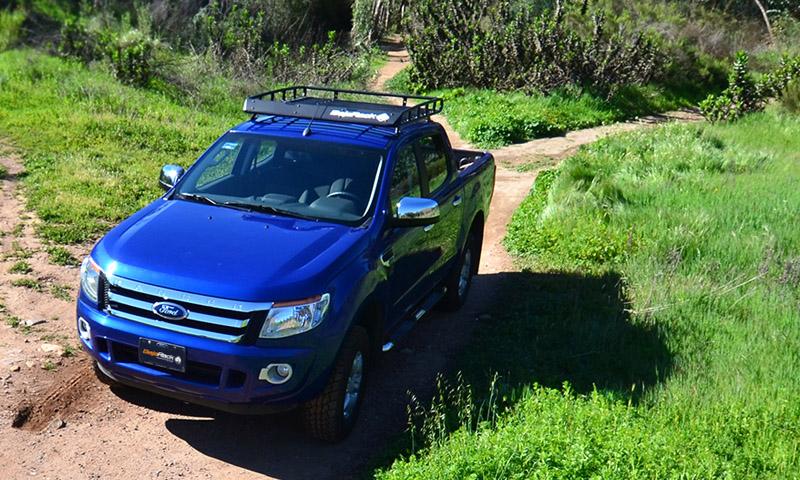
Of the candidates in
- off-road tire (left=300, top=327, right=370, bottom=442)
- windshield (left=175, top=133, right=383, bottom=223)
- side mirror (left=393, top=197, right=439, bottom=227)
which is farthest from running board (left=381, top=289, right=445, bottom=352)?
windshield (left=175, top=133, right=383, bottom=223)

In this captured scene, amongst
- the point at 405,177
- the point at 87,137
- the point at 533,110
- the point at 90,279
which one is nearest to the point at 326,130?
the point at 405,177

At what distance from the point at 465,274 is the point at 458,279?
43 centimetres

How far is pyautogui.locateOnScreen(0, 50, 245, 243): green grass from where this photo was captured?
10.0 metres

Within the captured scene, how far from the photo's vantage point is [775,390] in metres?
6.40

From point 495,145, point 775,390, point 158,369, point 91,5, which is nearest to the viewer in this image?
point 158,369

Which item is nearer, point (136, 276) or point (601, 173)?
point (136, 276)

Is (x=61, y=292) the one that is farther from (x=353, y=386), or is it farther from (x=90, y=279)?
(x=353, y=386)

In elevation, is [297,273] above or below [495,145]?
above

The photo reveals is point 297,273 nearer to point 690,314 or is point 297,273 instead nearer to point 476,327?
point 476,327

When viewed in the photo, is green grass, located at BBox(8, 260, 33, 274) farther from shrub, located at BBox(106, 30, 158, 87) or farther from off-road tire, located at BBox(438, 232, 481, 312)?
shrub, located at BBox(106, 30, 158, 87)

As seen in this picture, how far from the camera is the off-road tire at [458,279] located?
821cm

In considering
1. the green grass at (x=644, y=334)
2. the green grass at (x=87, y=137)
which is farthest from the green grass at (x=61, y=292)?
the green grass at (x=644, y=334)

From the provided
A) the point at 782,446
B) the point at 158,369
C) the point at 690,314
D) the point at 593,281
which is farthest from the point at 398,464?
the point at 593,281

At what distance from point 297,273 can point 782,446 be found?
3.14 metres
